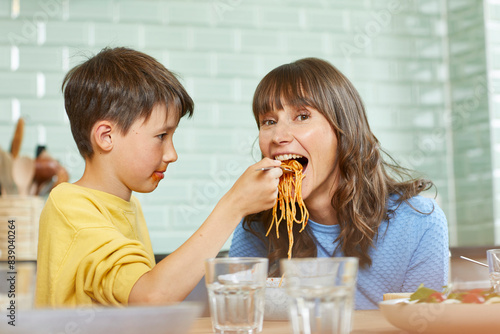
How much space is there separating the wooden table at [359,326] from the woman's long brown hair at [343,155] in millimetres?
667

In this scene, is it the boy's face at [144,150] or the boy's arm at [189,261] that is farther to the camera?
the boy's face at [144,150]

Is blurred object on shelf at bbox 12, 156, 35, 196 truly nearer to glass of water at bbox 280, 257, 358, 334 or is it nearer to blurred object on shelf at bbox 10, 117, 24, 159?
blurred object on shelf at bbox 10, 117, 24, 159

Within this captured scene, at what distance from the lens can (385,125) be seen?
11.4 ft

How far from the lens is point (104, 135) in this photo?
5.28 ft

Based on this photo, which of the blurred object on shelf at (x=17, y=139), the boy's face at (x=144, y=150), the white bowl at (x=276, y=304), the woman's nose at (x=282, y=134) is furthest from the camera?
the blurred object on shelf at (x=17, y=139)

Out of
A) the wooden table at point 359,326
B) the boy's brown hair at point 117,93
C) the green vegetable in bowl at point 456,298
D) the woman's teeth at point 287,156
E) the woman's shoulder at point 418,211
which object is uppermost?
the boy's brown hair at point 117,93

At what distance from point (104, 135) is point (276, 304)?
2.61ft

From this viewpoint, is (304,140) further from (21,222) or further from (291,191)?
(21,222)

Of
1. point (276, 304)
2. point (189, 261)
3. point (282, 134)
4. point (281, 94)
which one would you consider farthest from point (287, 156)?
point (276, 304)

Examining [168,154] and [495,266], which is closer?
[495,266]

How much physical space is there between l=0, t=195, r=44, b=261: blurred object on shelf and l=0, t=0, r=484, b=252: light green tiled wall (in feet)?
1.69

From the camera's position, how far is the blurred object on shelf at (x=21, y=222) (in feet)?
8.00

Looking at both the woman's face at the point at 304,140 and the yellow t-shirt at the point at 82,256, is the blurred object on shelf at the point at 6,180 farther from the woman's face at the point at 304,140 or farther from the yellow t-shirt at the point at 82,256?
the woman's face at the point at 304,140

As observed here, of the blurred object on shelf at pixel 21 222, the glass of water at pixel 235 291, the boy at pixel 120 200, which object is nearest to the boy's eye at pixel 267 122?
the boy at pixel 120 200
